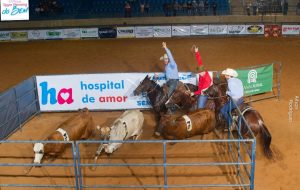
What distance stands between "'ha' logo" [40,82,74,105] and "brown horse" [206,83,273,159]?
4.48m

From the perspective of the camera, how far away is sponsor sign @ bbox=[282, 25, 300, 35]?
81.3 feet

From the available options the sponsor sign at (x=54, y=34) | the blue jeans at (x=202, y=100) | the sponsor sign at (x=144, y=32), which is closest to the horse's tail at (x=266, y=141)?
the blue jeans at (x=202, y=100)

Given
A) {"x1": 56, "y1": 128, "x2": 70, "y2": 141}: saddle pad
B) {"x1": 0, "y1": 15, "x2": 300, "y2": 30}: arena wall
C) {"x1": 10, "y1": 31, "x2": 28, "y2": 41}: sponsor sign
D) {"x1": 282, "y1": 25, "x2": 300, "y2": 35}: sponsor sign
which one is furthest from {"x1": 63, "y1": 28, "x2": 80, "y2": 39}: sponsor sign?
{"x1": 56, "y1": 128, "x2": 70, "y2": 141}: saddle pad

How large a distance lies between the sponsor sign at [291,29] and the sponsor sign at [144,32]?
8058mm

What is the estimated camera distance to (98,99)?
13.2 meters

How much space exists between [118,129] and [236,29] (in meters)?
17.2

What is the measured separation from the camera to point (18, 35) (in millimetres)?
25859

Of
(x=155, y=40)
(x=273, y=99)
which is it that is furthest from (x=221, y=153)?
(x=155, y=40)

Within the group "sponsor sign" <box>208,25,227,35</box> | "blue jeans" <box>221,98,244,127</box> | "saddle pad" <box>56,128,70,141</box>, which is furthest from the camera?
"sponsor sign" <box>208,25,227,35</box>

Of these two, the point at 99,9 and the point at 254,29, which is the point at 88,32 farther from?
the point at 254,29

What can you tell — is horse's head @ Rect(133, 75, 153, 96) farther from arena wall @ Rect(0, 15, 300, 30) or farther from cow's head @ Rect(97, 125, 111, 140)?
arena wall @ Rect(0, 15, 300, 30)

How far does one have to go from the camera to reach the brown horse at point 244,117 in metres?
9.67

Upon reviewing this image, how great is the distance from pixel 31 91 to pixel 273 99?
7.95 meters

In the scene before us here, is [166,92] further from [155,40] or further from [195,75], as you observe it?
[155,40]
